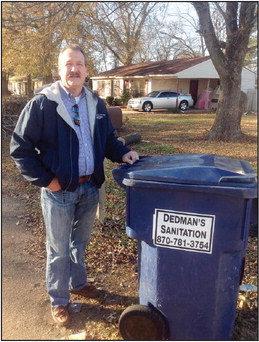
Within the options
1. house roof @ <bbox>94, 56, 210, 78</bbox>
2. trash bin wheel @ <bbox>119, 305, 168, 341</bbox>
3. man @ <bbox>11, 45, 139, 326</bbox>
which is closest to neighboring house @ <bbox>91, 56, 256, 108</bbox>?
house roof @ <bbox>94, 56, 210, 78</bbox>

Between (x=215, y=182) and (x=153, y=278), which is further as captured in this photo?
(x=153, y=278)

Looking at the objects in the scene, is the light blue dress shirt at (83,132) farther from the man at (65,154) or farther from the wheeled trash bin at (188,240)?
the wheeled trash bin at (188,240)

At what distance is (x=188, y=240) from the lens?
2240 millimetres

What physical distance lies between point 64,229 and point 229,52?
9614 mm

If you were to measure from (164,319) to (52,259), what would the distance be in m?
0.95

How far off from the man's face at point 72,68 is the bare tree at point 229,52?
8.57 meters

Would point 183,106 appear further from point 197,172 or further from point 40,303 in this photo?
point 197,172

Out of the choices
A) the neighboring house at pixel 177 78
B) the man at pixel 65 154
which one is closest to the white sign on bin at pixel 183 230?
the man at pixel 65 154

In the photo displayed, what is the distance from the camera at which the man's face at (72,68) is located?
2486mm

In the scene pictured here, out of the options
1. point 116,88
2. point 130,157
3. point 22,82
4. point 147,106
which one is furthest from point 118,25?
point 22,82

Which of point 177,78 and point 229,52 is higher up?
point 177,78

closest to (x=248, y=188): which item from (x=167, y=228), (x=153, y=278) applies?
(x=167, y=228)

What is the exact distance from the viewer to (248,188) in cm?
209

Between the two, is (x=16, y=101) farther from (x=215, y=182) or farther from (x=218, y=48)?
(x=215, y=182)
